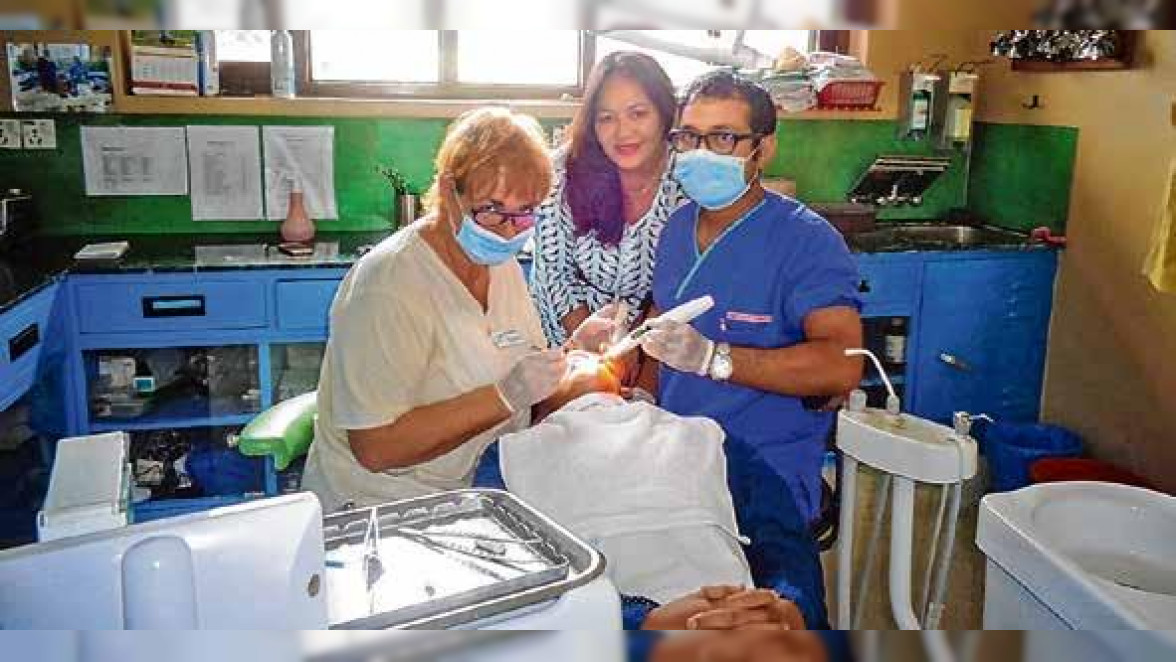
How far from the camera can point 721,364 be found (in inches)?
34.3

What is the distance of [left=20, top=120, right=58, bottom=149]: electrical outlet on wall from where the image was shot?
1.04 metres

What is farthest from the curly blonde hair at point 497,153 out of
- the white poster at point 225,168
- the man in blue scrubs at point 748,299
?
the white poster at point 225,168

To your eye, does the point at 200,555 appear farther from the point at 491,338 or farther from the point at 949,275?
the point at 949,275

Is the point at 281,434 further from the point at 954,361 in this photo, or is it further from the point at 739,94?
the point at 954,361

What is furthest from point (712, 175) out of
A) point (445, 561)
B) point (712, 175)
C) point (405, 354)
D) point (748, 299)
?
point (445, 561)

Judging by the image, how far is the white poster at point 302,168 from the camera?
1.03 meters

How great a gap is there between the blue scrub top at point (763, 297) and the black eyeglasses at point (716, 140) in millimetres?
55

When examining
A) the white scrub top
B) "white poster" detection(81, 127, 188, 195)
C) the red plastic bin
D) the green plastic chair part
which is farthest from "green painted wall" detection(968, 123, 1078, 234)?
"white poster" detection(81, 127, 188, 195)

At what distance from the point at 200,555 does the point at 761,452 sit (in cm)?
60

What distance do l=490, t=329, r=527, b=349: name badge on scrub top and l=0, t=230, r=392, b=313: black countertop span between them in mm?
171

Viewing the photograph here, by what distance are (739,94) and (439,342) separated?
1.17 ft

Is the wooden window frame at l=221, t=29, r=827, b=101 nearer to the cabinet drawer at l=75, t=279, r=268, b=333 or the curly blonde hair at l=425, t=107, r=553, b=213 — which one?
the curly blonde hair at l=425, t=107, r=553, b=213

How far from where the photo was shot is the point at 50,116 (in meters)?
1.02

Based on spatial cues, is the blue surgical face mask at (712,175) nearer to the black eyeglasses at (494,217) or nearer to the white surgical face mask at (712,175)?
the white surgical face mask at (712,175)
